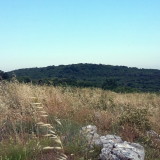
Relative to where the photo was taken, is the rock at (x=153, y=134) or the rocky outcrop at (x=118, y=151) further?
the rock at (x=153, y=134)

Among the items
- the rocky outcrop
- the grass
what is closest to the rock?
the grass

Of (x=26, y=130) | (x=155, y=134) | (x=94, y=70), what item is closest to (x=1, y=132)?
(x=26, y=130)

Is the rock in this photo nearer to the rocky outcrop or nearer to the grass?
the grass

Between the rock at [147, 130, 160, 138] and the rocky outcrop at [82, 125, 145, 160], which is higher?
the rocky outcrop at [82, 125, 145, 160]

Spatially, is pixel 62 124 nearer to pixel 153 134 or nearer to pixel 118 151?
pixel 153 134

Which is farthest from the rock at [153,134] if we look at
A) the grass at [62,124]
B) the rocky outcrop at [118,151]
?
the rocky outcrop at [118,151]

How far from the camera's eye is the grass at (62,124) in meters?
6.37

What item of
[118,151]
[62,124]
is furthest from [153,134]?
[118,151]

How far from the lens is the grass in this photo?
637 cm

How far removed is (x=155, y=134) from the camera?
878 cm

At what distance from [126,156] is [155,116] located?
14.2 ft

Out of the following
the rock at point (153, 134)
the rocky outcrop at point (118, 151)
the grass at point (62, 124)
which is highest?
the grass at point (62, 124)

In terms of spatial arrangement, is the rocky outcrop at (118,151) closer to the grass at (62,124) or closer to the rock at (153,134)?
the grass at (62,124)

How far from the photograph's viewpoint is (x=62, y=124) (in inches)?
339
